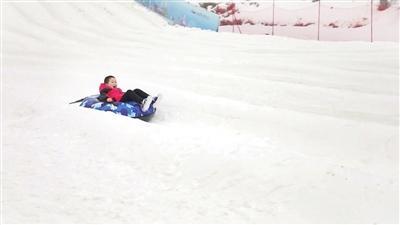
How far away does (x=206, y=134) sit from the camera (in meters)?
4.06

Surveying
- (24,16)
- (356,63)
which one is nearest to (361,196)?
(356,63)

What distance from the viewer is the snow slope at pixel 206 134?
2.68m

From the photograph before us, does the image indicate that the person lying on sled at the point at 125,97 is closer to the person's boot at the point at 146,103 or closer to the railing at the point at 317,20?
the person's boot at the point at 146,103

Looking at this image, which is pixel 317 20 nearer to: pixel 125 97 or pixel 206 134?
pixel 125 97

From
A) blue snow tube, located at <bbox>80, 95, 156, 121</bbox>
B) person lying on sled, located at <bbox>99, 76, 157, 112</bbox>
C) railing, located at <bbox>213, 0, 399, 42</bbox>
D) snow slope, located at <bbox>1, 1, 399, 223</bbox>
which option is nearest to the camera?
snow slope, located at <bbox>1, 1, 399, 223</bbox>

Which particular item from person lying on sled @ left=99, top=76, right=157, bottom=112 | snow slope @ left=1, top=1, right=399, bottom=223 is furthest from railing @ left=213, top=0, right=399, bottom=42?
person lying on sled @ left=99, top=76, right=157, bottom=112

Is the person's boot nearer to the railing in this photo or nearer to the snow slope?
the snow slope

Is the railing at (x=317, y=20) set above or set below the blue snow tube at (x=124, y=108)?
above

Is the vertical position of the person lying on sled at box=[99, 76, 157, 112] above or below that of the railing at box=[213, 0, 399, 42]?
below

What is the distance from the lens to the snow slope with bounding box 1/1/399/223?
2.68m

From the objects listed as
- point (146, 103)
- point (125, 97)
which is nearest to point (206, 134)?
point (146, 103)

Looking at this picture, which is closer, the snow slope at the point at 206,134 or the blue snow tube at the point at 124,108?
the snow slope at the point at 206,134

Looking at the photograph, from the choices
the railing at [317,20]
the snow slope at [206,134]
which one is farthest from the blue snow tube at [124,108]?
the railing at [317,20]

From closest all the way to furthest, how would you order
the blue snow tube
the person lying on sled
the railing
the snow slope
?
the snow slope
the blue snow tube
the person lying on sled
the railing
